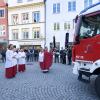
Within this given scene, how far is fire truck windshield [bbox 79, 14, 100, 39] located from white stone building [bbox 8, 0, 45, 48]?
36.6 metres

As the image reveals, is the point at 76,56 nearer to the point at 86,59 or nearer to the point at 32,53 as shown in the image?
the point at 86,59

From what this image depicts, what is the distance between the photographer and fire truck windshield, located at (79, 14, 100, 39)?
10.4 m

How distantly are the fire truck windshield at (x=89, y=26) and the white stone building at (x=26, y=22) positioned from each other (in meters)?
36.6

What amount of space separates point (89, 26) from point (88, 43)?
2.01 ft

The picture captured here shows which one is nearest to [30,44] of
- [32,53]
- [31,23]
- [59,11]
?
[31,23]

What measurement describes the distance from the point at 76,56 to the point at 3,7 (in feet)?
144

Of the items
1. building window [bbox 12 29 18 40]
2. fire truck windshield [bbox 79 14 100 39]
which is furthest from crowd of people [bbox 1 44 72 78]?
building window [bbox 12 29 18 40]

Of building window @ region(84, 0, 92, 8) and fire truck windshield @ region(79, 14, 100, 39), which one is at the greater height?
building window @ region(84, 0, 92, 8)

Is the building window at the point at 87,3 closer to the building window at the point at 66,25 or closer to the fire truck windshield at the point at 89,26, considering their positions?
the building window at the point at 66,25

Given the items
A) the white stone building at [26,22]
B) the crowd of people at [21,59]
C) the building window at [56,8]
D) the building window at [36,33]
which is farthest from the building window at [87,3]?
the crowd of people at [21,59]

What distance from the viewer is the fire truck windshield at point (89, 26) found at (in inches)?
410

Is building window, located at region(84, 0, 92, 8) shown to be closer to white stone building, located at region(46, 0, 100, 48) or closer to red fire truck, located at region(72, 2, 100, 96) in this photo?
white stone building, located at region(46, 0, 100, 48)

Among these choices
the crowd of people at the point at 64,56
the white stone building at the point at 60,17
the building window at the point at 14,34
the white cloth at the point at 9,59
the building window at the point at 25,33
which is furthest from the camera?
the building window at the point at 14,34

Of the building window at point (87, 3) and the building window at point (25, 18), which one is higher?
the building window at point (87, 3)
